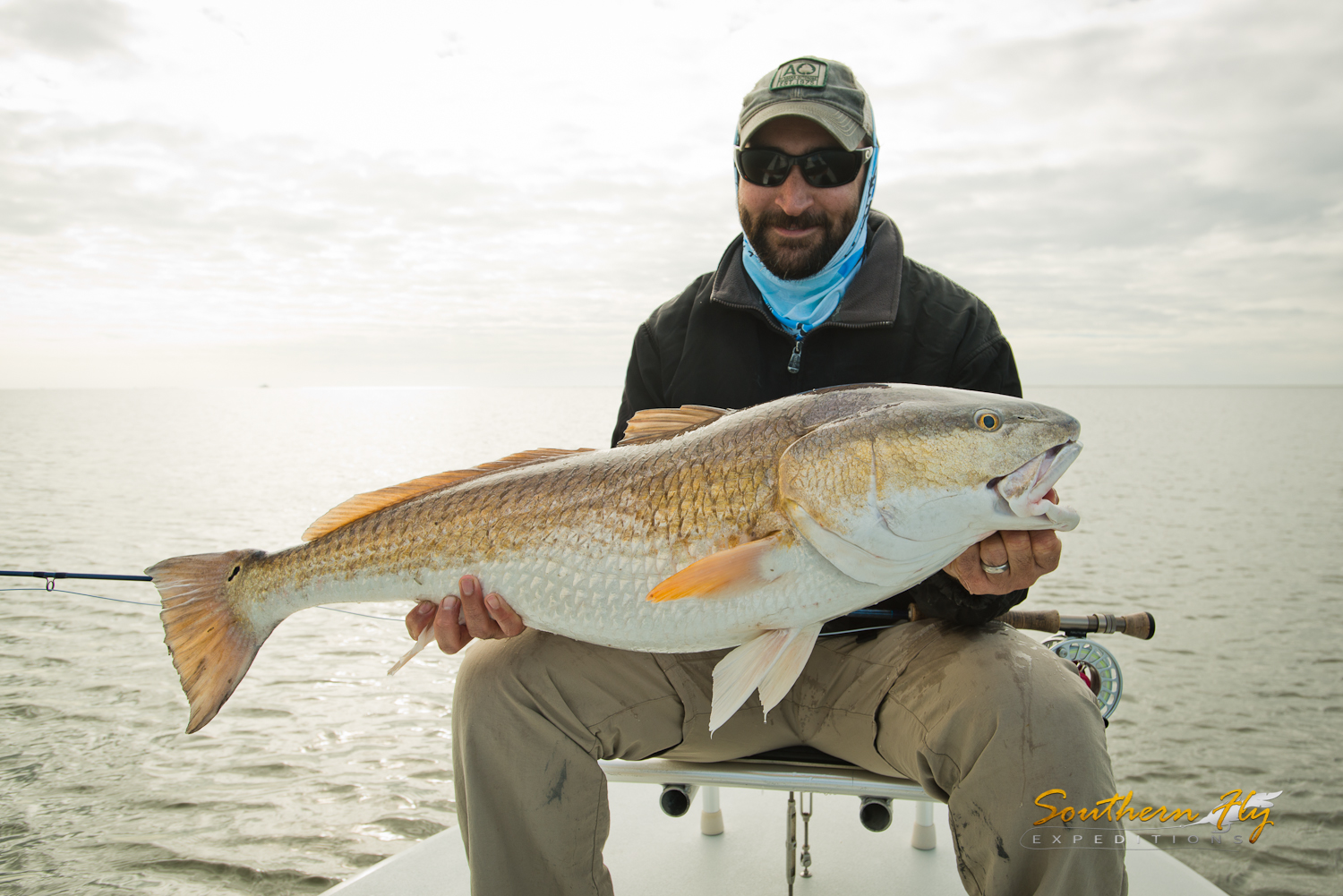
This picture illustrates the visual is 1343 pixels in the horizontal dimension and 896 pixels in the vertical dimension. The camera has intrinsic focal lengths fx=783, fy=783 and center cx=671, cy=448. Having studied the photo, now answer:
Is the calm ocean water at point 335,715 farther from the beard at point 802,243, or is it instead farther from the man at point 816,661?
the beard at point 802,243

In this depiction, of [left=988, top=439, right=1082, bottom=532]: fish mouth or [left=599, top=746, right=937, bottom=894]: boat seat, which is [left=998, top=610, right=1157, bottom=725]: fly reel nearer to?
[left=599, top=746, right=937, bottom=894]: boat seat

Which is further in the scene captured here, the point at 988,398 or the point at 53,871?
the point at 53,871

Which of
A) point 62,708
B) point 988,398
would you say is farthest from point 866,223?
point 62,708

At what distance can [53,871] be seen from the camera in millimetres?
4562

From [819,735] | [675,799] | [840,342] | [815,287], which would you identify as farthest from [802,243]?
[675,799]

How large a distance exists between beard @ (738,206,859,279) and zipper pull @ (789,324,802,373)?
251 mm

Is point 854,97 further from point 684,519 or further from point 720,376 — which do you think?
point 684,519

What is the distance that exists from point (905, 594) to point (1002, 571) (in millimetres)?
676

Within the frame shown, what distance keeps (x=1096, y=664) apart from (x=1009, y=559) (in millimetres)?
1602

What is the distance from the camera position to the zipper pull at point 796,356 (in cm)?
336

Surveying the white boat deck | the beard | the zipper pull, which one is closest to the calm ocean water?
the white boat deck

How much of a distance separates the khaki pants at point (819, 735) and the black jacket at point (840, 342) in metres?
1.11

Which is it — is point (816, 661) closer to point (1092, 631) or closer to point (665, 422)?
point (665, 422)

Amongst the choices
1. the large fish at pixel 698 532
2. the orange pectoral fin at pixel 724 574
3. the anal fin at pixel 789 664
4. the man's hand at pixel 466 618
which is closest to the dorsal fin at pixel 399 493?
the large fish at pixel 698 532
